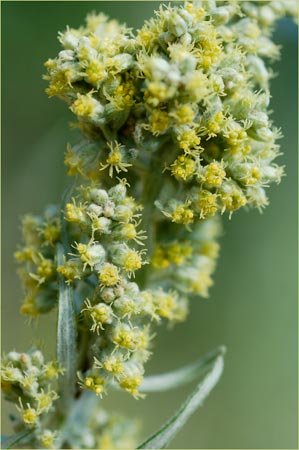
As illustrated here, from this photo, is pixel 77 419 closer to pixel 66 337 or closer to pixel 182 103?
pixel 66 337

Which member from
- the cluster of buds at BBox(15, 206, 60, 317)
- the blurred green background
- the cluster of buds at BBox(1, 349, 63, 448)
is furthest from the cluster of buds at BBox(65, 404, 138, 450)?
the blurred green background

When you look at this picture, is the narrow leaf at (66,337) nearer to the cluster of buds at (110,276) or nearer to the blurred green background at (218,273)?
the cluster of buds at (110,276)

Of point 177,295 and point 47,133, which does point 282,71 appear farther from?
point 177,295

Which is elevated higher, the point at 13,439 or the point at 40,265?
the point at 40,265

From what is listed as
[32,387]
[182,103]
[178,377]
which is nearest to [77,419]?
[32,387]

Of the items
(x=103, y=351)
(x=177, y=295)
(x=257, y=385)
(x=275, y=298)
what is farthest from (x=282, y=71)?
(x=103, y=351)

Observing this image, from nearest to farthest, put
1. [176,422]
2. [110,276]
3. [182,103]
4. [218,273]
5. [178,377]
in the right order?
Answer: [182,103], [110,276], [176,422], [178,377], [218,273]
